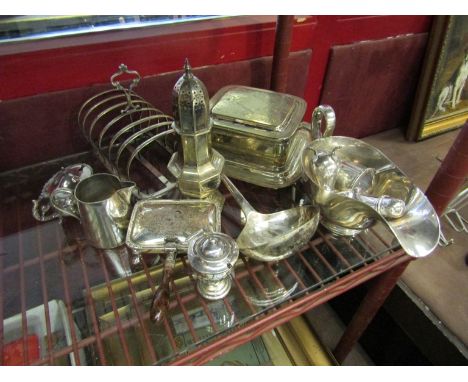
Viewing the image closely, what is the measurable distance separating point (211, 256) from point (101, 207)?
0.62 ft

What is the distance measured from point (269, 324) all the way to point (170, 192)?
296mm

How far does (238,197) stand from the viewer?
65cm

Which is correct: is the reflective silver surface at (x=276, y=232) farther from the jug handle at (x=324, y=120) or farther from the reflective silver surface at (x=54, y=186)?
the reflective silver surface at (x=54, y=186)

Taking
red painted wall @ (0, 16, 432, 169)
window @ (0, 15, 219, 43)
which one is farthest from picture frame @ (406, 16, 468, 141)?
window @ (0, 15, 219, 43)

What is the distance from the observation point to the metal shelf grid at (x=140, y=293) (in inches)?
19.7

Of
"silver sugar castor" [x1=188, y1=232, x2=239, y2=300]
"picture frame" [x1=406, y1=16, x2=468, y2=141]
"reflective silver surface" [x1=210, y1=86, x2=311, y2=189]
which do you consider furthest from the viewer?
"picture frame" [x1=406, y1=16, x2=468, y2=141]

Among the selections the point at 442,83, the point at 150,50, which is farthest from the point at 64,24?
the point at 442,83

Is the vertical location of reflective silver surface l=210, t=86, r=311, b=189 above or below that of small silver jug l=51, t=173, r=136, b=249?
above

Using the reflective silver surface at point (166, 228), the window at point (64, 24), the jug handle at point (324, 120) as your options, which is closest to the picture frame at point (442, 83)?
the jug handle at point (324, 120)

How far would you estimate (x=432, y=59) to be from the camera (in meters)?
1.08

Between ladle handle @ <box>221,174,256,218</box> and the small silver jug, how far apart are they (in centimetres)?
19

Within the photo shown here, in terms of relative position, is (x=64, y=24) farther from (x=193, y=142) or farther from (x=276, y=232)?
(x=276, y=232)

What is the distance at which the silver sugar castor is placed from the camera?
0.48 meters

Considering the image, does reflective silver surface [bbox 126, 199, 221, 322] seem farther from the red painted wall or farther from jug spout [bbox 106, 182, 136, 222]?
the red painted wall
